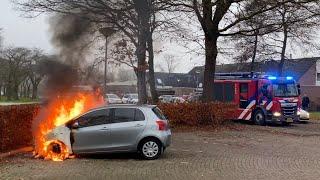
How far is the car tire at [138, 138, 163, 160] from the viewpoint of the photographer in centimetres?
1345

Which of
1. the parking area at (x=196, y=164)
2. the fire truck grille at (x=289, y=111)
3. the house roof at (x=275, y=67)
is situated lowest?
the parking area at (x=196, y=164)

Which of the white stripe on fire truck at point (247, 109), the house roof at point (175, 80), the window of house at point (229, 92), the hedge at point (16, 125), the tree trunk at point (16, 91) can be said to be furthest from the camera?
the house roof at point (175, 80)

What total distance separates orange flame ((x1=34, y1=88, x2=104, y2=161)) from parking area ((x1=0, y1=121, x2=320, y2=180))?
445 mm

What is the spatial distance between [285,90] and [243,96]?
2357 mm

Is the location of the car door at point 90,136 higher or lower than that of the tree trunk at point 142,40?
lower

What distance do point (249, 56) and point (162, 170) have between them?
98.8ft

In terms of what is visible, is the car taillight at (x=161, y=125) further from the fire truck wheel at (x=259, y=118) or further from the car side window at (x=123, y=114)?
the fire truck wheel at (x=259, y=118)

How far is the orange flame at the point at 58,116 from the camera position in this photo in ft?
44.1

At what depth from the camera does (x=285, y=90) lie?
87.3 feet

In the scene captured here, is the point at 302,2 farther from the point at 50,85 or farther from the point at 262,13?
the point at 50,85

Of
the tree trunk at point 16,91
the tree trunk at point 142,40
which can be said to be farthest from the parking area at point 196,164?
the tree trunk at point 16,91

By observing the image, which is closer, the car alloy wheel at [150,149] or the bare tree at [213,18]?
the car alloy wheel at [150,149]

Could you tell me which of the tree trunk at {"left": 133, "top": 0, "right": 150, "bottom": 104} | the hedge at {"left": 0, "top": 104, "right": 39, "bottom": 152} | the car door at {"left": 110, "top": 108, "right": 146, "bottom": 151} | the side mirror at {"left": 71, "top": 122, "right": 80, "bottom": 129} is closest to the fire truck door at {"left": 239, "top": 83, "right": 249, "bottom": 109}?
the tree trunk at {"left": 133, "top": 0, "right": 150, "bottom": 104}

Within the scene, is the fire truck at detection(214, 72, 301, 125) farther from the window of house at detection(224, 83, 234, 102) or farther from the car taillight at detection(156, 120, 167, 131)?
the car taillight at detection(156, 120, 167, 131)
